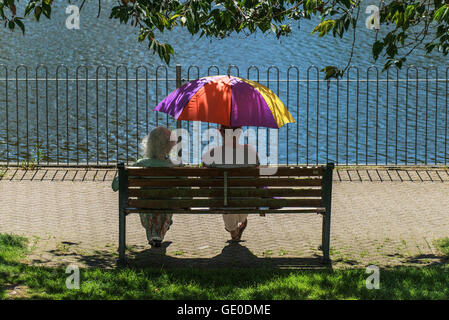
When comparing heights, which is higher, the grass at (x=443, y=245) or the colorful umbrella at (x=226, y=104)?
the colorful umbrella at (x=226, y=104)

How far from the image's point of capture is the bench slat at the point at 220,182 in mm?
8414

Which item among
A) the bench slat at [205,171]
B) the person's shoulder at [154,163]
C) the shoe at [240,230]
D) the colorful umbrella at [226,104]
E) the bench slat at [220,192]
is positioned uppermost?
the colorful umbrella at [226,104]

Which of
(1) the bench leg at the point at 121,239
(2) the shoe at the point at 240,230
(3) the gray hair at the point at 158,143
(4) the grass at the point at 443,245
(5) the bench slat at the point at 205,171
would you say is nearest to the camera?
(5) the bench slat at the point at 205,171

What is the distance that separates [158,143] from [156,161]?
19 cm

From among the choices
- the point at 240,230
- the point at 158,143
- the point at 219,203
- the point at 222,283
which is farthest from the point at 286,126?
the point at 222,283

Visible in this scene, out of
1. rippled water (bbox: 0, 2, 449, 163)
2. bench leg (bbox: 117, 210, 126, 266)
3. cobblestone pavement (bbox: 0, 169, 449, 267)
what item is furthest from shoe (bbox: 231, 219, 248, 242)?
rippled water (bbox: 0, 2, 449, 163)

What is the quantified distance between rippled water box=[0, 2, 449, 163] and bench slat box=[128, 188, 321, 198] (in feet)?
16.8

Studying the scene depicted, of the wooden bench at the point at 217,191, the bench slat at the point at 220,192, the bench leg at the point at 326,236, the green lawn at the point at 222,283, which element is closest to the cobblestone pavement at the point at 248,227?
the bench leg at the point at 326,236

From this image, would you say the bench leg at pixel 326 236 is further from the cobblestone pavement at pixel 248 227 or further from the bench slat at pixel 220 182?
the bench slat at pixel 220 182

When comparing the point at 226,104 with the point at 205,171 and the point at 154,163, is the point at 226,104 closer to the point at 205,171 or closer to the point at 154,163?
the point at 205,171

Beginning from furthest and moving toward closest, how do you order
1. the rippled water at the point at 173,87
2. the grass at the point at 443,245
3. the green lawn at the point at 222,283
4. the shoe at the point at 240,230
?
the rippled water at the point at 173,87
the shoe at the point at 240,230
the grass at the point at 443,245
the green lawn at the point at 222,283

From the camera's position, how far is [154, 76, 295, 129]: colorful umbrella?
336 inches
